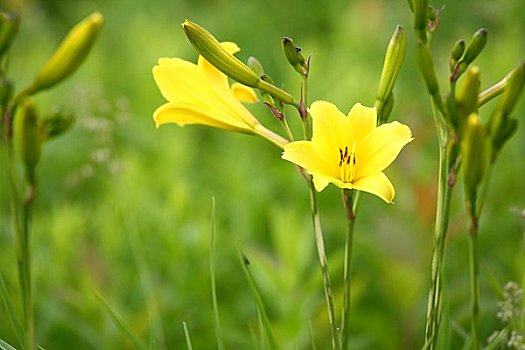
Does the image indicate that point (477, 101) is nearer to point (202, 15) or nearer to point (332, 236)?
point (332, 236)

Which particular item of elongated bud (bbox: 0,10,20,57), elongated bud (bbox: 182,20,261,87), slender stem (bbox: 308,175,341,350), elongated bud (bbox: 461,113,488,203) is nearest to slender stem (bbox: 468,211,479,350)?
elongated bud (bbox: 461,113,488,203)

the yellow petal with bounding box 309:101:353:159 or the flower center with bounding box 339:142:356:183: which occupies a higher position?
the yellow petal with bounding box 309:101:353:159

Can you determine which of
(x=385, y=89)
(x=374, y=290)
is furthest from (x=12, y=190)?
(x=374, y=290)

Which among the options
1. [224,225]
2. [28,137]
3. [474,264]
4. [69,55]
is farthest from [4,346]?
[224,225]

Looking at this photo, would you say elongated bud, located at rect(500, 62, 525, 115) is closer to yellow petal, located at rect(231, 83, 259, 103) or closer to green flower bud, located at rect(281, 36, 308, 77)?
green flower bud, located at rect(281, 36, 308, 77)

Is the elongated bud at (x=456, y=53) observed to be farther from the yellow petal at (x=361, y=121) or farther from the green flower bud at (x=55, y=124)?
the green flower bud at (x=55, y=124)
